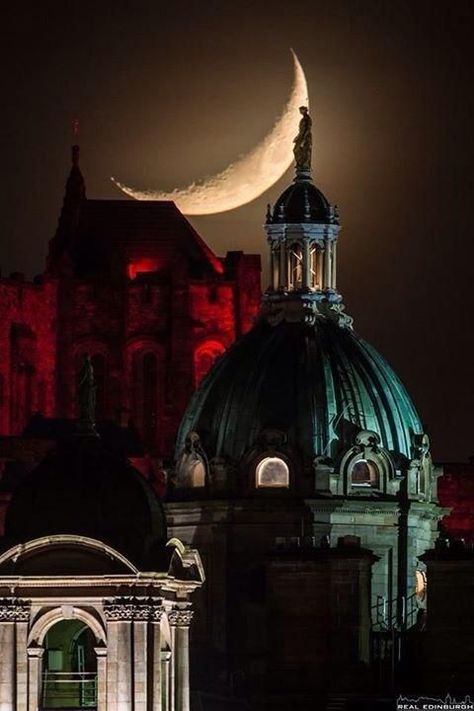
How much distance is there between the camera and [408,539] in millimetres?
199250

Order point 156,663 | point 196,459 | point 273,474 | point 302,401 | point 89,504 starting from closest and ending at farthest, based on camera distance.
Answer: point 156,663, point 89,504, point 302,401, point 273,474, point 196,459

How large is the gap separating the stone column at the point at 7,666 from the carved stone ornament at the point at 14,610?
193 millimetres

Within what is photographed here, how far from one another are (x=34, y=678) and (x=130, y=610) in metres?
3.62

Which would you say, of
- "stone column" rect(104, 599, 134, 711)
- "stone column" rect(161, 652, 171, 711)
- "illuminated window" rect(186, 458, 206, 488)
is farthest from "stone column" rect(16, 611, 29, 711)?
"illuminated window" rect(186, 458, 206, 488)

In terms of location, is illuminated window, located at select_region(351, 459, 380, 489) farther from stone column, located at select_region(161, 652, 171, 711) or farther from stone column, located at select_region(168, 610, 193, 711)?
stone column, located at select_region(161, 652, 171, 711)

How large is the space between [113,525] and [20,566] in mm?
3270

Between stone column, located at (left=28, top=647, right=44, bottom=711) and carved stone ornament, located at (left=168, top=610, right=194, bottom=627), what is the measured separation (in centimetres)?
455

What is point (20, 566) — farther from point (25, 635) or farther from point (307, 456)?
point (307, 456)

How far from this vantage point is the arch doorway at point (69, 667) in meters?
149

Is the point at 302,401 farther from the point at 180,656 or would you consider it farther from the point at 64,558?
the point at 64,558

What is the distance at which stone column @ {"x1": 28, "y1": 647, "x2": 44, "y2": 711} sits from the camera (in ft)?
482

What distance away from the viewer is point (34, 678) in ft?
Result: 483
